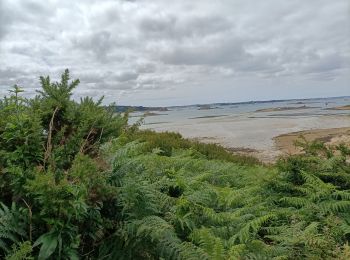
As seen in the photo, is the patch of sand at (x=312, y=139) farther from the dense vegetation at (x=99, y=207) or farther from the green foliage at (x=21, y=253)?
the green foliage at (x=21, y=253)

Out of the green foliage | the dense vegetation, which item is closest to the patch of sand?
the dense vegetation

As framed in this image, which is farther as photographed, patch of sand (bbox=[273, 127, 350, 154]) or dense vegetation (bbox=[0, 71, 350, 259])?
patch of sand (bbox=[273, 127, 350, 154])

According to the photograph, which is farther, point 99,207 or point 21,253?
point 99,207

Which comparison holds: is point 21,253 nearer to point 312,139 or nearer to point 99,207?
point 99,207

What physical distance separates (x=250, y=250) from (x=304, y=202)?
5.88ft

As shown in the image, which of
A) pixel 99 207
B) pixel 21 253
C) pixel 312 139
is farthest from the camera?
pixel 312 139

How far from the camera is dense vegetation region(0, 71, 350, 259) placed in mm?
2754

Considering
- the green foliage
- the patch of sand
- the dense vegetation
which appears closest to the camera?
the green foliage

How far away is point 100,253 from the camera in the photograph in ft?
10.1

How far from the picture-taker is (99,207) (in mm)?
3041

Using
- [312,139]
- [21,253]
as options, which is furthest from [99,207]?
[312,139]

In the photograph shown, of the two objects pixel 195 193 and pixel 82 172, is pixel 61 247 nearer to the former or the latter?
pixel 82 172

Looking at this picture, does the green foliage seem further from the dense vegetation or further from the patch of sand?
the patch of sand

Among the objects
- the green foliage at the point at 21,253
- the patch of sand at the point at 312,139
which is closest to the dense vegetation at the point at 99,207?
the green foliage at the point at 21,253
